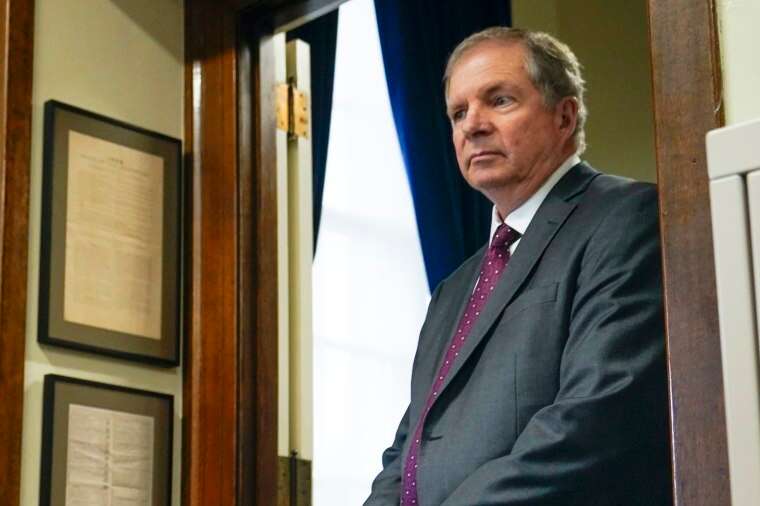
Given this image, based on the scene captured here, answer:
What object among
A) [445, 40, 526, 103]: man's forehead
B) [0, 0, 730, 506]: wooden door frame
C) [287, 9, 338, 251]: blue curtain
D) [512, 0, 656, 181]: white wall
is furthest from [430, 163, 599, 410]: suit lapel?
[512, 0, 656, 181]: white wall

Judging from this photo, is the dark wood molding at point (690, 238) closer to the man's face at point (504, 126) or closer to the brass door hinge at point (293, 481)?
the man's face at point (504, 126)

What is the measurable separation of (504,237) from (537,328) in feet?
1.14

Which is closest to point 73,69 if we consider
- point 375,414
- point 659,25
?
point 659,25

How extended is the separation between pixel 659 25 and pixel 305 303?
159cm

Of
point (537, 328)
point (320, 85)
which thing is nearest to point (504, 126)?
point (537, 328)

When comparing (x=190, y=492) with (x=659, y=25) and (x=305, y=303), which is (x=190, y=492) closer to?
(x=305, y=303)

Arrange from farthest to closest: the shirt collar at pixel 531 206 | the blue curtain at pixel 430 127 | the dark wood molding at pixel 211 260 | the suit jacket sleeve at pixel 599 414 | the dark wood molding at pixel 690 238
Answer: the blue curtain at pixel 430 127 < the dark wood molding at pixel 211 260 < the shirt collar at pixel 531 206 < the suit jacket sleeve at pixel 599 414 < the dark wood molding at pixel 690 238

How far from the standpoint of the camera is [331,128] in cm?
450

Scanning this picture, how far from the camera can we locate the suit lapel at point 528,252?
2.27 meters

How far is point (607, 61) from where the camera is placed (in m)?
5.11

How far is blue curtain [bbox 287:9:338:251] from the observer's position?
428 cm

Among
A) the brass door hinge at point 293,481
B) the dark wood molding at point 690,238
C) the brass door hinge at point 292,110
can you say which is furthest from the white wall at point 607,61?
the dark wood molding at point 690,238

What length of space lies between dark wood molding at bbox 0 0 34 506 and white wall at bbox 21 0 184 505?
1.2 inches

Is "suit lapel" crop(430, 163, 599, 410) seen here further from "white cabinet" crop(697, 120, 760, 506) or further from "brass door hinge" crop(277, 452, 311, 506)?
"white cabinet" crop(697, 120, 760, 506)
